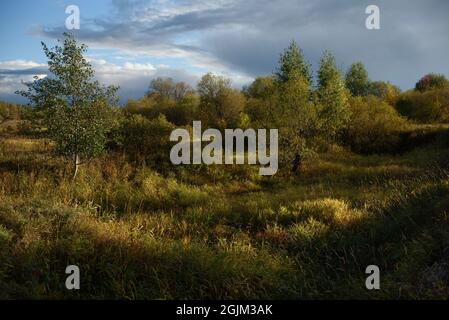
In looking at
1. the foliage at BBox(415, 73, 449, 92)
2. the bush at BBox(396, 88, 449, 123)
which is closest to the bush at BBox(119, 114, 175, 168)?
the bush at BBox(396, 88, 449, 123)

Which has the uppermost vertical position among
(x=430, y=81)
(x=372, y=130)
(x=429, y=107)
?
(x=430, y=81)

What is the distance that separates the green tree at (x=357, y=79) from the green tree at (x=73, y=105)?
188 feet

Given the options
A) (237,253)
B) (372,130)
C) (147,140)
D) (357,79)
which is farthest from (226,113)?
(237,253)

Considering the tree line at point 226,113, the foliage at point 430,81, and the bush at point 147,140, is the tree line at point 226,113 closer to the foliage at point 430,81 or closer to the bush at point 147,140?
the bush at point 147,140

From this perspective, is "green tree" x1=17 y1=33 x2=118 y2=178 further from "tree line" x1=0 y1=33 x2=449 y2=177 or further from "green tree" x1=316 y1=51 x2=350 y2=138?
"green tree" x1=316 y1=51 x2=350 y2=138

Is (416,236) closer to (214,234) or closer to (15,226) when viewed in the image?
(214,234)

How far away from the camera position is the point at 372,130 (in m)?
32.3

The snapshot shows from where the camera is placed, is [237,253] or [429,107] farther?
[429,107]

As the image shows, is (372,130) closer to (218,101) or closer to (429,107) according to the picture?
(429,107)

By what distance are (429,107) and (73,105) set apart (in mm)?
36706

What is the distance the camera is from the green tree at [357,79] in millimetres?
69475

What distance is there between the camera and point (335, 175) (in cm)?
2241
